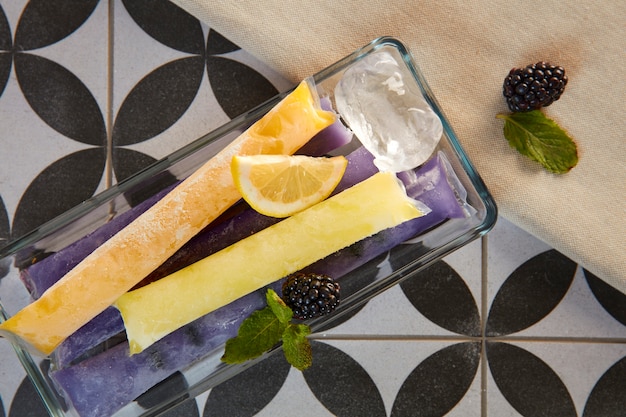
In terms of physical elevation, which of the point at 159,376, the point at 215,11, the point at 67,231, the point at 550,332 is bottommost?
the point at 550,332

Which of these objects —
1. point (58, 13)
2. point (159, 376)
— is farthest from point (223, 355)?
point (58, 13)

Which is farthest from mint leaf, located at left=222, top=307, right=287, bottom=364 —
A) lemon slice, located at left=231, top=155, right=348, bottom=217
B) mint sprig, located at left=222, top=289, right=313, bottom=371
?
lemon slice, located at left=231, top=155, right=348, bottom=217

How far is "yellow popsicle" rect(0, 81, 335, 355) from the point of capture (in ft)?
2.01

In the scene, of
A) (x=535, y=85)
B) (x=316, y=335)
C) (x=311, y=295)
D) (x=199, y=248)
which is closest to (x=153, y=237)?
(x=199, y=248)

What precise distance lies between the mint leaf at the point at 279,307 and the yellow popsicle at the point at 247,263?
21mm

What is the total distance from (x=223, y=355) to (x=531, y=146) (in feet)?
1.48

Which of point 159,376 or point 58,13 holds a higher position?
point 58,13

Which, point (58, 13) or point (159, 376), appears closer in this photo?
point (159, 376)

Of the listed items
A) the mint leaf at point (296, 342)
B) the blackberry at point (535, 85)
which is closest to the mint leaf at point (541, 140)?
the blackberry at point (535, 85)

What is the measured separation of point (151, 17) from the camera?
0.81 metres

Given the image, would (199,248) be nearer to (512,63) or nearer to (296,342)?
(296,342)

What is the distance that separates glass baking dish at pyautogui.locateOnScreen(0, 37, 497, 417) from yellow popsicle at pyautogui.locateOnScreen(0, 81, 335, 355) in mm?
59

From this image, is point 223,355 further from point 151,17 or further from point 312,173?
point 151,17

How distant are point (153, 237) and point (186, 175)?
0.11 m
